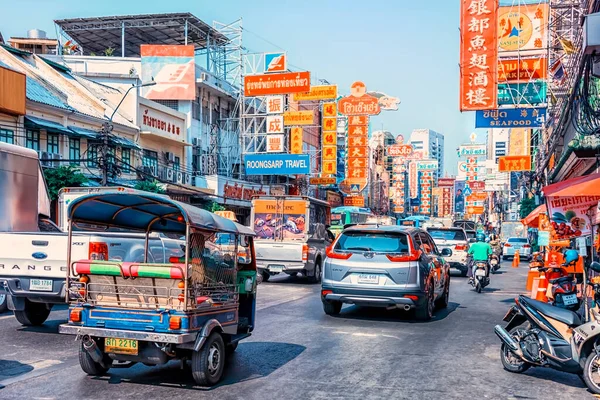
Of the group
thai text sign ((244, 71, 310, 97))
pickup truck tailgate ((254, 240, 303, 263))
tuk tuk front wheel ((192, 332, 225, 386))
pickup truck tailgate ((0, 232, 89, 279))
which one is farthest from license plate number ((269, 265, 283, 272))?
thai text sign ((244, 71, 310, 97))

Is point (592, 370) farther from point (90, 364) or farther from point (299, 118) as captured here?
point (299, 118)

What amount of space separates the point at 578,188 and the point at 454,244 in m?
14.1

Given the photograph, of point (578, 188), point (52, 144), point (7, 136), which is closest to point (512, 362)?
point (578, 188)

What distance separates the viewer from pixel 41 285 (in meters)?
10.8

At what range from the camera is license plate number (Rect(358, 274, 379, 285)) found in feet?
40.2

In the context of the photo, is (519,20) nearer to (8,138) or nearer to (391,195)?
(8,138)

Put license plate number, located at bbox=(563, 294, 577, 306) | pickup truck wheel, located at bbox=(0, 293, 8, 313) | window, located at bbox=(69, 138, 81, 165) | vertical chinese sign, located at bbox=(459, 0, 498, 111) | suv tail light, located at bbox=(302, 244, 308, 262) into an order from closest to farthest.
A: license plate number, located at bbox=(563, 294, 577, 306) < pickup truck wheel, located at bbox=(0, 293, 8, 313) < suv tail light, located at bbox=(302, 244, 308, 262) < vertical chinese sign, located at bbox=(459, 0, 498, 111) < window, located at bbox=(69, 138, 81, 165)

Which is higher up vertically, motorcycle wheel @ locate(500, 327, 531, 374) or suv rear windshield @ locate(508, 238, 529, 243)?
motorcycle wheel @ locate(500, 327, 531, 374)

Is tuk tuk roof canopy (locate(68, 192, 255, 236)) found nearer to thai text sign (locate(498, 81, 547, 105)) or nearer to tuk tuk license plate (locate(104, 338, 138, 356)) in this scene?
tuk tuk license plate (locate(104, 338, 138, 356))

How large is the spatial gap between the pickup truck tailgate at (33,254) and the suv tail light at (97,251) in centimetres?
91

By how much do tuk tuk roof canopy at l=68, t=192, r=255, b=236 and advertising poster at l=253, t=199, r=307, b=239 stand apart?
13.2m

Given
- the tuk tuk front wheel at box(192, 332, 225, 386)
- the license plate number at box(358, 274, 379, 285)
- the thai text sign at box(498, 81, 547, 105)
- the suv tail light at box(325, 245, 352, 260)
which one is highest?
the thai text sign at box(498, 81, 547, 105)

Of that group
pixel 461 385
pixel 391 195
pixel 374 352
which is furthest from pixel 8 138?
pixel 391 195

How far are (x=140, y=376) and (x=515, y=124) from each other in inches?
820
